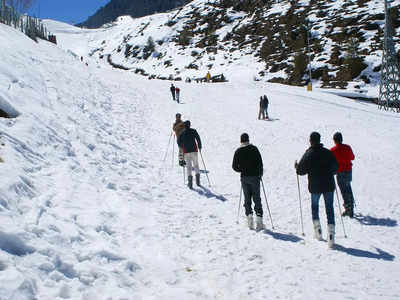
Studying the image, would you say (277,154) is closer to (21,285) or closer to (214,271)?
(214,271)

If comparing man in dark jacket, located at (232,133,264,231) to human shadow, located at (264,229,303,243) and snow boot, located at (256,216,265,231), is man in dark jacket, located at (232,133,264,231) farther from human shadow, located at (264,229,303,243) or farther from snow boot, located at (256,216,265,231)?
human shadow, located at (264,229,303,243)

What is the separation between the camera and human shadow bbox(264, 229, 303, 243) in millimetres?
6516

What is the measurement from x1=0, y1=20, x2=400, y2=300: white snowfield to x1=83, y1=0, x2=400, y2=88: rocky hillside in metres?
38.4

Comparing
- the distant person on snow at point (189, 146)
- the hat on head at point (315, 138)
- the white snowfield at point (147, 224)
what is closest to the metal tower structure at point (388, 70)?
the white snowfield at point (147, 224)

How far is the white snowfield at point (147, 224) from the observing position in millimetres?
4414

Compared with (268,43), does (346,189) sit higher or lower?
lower

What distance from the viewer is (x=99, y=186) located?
305 inches

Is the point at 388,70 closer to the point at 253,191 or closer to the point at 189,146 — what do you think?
the point at 189,146

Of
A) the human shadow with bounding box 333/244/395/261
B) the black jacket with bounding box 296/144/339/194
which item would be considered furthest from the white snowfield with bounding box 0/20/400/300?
the black jacket with bounding box 296/144/339/194

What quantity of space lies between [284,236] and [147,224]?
292 centimetres

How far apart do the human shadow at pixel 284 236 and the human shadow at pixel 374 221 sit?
208cm

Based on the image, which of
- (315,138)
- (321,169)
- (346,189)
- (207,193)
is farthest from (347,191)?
(207,193)

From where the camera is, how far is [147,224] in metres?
6.58

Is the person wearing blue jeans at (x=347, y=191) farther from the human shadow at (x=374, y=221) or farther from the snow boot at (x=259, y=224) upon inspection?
the snow boot at (x=259, y=224)
